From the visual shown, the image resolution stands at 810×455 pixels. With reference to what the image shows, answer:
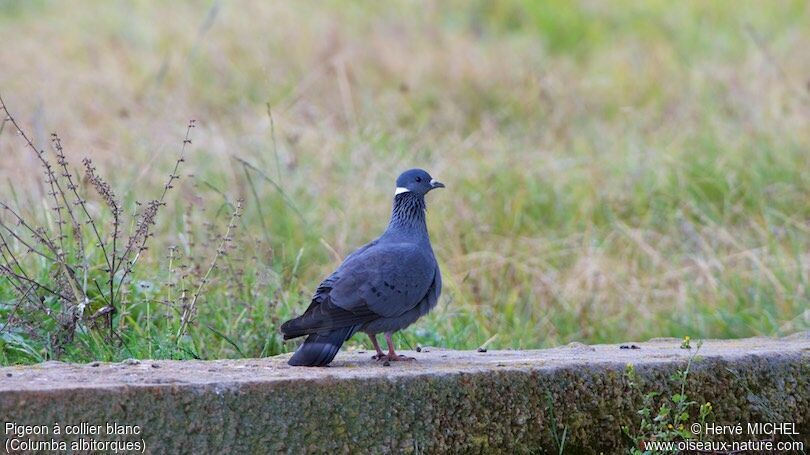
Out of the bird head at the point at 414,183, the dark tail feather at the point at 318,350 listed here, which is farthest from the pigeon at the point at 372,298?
the bird head at the point at 414,183

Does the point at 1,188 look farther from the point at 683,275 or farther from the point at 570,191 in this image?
the point at 683,275

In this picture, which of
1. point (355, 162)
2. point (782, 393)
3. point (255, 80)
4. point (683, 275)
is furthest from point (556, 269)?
point (255, 80)

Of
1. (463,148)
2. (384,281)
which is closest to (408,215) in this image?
(384,281)

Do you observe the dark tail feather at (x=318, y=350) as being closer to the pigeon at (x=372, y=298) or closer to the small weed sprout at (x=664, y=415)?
the pigeon at (x=372, y=298)

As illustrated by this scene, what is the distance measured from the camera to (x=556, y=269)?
22.1 ft

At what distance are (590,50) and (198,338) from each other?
7132mm

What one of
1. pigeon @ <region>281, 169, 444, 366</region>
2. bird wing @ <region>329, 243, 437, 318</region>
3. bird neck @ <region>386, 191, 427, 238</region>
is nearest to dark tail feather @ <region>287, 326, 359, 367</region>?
pigeon @ <region>281, 169, 444, 366</region>

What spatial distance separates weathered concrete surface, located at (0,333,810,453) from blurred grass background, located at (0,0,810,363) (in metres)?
1.14

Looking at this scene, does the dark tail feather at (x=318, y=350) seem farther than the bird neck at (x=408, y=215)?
No

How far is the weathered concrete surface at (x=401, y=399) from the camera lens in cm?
281

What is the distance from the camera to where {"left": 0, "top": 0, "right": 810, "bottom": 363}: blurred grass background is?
5.87 m

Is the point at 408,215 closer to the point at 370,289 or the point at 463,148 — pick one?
the point at 370,289

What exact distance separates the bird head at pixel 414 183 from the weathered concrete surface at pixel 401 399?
2.90ft

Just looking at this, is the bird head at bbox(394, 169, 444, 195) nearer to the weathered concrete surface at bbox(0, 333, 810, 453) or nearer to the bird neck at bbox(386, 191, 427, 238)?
the bird neck at bbox(386, 191, 427, 238)
